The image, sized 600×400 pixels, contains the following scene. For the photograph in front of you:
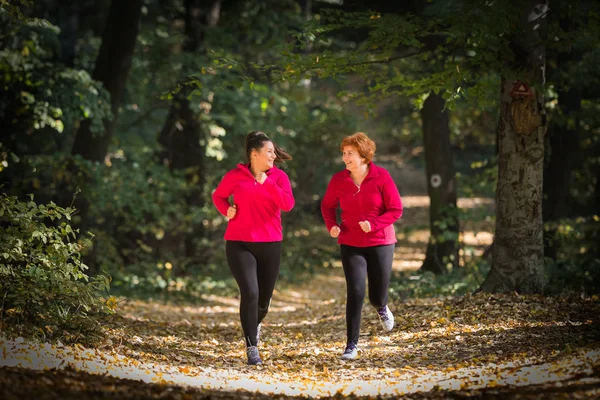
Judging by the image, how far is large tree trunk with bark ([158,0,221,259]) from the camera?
16.9 metres

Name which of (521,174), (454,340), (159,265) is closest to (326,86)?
(159,265)

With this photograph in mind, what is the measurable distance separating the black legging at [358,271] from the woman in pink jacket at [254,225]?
Answer: 71cm

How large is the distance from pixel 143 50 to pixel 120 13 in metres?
3.78

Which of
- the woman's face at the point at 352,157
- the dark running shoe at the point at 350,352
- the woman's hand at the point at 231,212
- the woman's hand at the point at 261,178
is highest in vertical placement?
the woman's face at the point at 352,157

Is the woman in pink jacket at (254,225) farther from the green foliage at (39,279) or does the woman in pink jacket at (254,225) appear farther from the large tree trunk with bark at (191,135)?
the large tree trunk with bark at (191,135)

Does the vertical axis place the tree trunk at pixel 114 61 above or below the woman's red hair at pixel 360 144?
above

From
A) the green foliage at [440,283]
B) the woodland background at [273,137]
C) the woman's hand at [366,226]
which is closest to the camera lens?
the woman's hand at [366,226]

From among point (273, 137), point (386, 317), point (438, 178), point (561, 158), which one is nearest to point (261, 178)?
point (386, 317)

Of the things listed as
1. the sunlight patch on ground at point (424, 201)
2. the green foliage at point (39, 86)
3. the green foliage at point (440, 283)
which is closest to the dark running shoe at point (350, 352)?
the green foliage at point (440, 283)

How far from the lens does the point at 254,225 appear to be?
7.01m

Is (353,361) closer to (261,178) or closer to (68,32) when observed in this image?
(261,178)

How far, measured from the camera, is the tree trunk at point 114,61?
1338 cm

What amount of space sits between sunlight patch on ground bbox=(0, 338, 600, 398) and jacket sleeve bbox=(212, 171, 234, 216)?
1566 millimetres

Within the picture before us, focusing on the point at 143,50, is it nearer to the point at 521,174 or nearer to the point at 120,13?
the point at 120,13
